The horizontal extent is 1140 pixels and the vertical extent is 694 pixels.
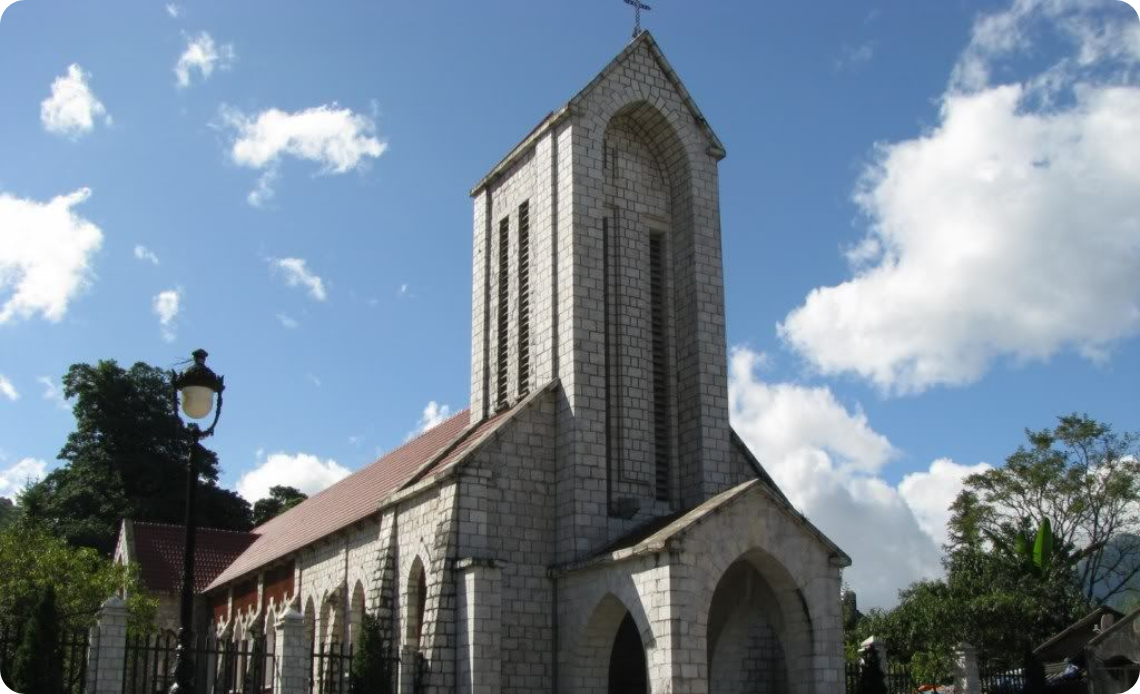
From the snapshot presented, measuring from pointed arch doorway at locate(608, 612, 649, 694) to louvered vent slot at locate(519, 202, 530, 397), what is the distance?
556cm

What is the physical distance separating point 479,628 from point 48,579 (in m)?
13.2

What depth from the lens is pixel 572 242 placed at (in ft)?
77.7

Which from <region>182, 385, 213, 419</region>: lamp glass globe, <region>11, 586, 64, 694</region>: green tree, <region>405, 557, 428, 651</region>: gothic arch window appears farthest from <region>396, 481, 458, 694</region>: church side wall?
<region>182, 385, 213, 419</region>: lamp glass globe

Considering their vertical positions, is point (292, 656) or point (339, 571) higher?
point (339, 571)

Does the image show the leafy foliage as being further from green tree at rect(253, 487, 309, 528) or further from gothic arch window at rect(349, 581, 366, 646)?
green tree at rect(253, 487, 309, 528)

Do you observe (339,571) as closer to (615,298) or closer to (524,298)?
(524,298)

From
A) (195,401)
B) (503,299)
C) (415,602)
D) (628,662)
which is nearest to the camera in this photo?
(195,401)

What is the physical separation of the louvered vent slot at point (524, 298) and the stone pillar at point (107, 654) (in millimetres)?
9905

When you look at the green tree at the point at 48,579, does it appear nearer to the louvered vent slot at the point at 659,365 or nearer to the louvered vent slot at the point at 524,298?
the louvered vent slot at the point at 524,298

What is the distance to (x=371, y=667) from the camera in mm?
20844

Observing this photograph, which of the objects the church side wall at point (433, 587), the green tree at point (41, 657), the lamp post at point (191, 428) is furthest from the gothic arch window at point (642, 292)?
the lamp post at point (191, 428)

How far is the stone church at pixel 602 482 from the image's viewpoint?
65.7 ft

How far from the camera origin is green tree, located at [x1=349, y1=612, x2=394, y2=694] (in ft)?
68.2

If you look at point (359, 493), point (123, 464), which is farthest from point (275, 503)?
point (359, 493)
